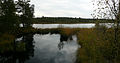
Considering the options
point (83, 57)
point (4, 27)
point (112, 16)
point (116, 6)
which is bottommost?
point (83, 57)

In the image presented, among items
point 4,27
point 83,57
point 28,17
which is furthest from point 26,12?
point 83,57

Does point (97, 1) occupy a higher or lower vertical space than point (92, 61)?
higher

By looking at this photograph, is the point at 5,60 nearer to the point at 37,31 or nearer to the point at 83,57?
the point at 83,57

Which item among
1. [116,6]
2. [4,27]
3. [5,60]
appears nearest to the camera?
[116,6]

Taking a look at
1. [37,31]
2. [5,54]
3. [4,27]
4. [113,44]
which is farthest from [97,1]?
[37,31]

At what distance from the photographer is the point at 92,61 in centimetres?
2166

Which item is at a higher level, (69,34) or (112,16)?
(112,16)

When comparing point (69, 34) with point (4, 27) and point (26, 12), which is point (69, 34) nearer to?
point (26, 12)

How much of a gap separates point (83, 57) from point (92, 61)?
3.45m

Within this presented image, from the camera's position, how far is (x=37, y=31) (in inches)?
2906

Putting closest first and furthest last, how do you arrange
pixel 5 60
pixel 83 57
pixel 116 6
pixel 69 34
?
pixel 116 6 → pixel 83 57 → pixel 5 60 → pixel 69 34

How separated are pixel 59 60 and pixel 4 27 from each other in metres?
17.1

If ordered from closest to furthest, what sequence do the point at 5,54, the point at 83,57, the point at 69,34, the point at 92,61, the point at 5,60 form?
A: the point at 92,61
the point at 83,57
the point at 5,60
the point at 5,54
the point at 69,34

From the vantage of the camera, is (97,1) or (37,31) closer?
(97,1)
